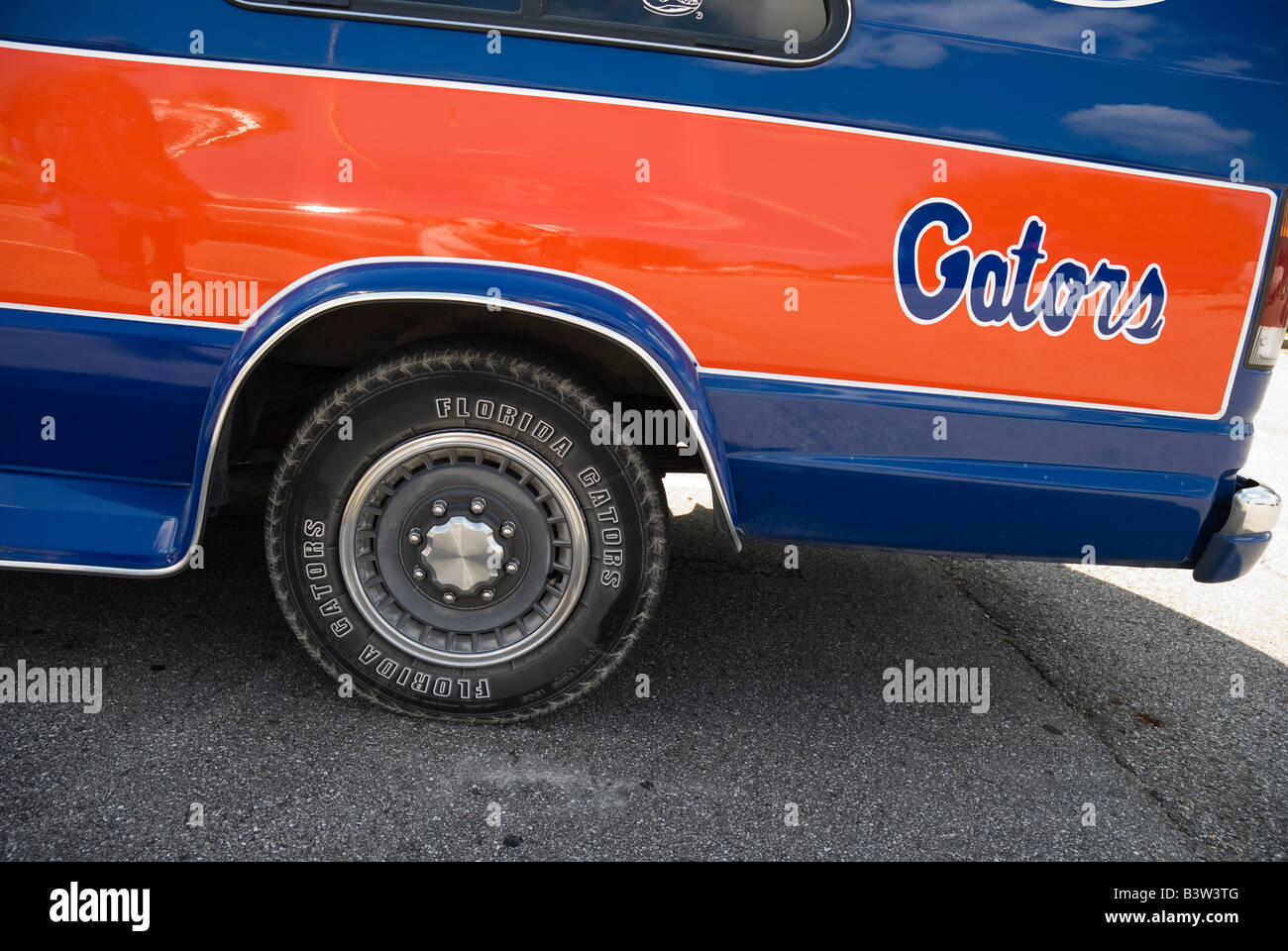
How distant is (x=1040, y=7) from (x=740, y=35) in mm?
690

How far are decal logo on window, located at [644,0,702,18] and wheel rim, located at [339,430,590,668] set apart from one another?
3.48 feet

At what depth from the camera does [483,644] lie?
2.41m

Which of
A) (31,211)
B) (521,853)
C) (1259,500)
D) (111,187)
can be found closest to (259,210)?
(111,187)

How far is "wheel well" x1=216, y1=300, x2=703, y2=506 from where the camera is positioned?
2264mm

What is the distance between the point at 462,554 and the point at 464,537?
5cm

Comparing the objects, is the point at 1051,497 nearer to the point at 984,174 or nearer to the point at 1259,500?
the point at 1259,500

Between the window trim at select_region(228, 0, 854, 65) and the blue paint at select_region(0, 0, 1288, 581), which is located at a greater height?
the window trim at select_region(228, 0, 854, 65)

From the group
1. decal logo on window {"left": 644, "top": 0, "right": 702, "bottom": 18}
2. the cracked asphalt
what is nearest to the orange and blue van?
decal logo on window {"left": 644, "top": 0, "right": 702, "bottom": 18}

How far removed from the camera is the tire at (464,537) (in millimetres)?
2240

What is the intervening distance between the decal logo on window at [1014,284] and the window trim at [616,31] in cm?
43

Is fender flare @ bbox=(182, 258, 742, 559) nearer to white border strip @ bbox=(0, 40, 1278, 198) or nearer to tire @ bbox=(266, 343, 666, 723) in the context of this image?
tire @ bbox=(266, 343, 666, 723)
